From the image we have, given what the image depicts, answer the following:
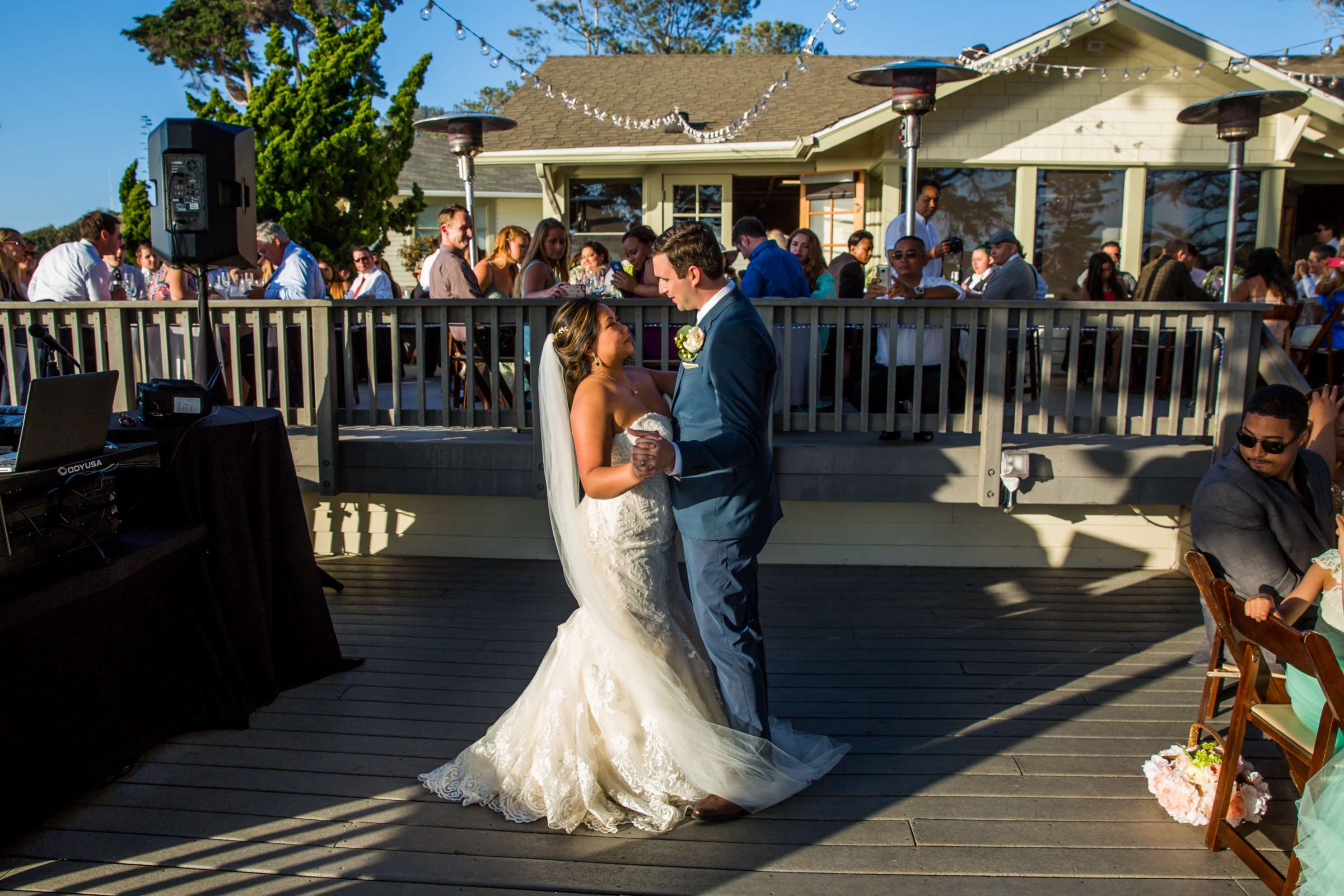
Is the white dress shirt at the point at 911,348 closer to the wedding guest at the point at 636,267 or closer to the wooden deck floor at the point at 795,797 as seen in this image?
the wooden deck floor at the point at 795,797

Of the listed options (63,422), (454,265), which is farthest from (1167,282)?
(63,422)

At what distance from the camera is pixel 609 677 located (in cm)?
318

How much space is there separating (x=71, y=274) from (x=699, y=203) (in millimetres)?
7223

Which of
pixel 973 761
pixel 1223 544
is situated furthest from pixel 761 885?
pixel 1223 544

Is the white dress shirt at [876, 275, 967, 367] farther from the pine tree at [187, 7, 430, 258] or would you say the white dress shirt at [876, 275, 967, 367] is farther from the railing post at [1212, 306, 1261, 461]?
the pine tree at [187, 7, 430, 258]

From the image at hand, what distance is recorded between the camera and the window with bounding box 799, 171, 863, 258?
37.5 feet

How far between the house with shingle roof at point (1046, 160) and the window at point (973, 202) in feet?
0.06

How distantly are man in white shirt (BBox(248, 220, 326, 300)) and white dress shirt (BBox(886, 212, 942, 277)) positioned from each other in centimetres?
439

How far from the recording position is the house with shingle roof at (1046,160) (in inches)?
415

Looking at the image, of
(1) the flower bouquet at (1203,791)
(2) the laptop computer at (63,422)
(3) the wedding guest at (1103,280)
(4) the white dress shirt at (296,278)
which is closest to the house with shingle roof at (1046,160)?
(3) the wedding guest at (1103,280)

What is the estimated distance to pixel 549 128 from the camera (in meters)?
12.4

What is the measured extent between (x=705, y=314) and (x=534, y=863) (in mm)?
1715

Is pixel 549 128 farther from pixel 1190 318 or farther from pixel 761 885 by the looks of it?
pixel 761 885

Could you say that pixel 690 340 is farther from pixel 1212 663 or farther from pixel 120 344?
pixel 120 344
